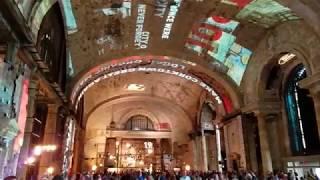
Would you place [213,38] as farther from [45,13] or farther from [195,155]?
[195,155]

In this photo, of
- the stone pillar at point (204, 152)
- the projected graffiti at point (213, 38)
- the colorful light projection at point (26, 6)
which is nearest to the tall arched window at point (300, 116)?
the projected graffiti at point (213, 38)

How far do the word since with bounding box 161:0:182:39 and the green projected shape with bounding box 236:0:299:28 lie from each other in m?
2.45

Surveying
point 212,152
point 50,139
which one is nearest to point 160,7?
point 50,139

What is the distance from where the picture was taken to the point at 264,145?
12.9m

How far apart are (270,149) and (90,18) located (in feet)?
31.8

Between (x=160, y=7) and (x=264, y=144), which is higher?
(x=160, y=7)

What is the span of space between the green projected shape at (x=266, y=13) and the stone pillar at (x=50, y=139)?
827 cm

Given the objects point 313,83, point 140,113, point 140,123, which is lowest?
point 313,83

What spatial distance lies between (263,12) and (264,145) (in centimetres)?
577

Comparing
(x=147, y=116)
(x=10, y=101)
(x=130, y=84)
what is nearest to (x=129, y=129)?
(x=147, y=116)

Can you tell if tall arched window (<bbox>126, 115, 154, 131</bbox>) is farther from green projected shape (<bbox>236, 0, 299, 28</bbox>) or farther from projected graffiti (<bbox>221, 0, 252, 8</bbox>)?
projected graffiti (<bbox>221, 0, 252, 8</bbox>)

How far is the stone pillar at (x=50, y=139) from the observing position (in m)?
10.8

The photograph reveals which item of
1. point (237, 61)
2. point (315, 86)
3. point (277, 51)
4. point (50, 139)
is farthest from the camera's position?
point (237, 61)

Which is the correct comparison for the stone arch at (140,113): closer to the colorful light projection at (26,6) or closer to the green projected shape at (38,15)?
the green projected shape at (38,15)
